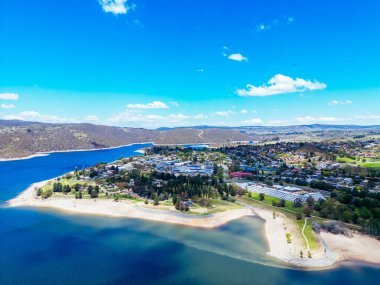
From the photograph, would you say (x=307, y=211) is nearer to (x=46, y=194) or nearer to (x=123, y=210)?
(x=123, y=210)

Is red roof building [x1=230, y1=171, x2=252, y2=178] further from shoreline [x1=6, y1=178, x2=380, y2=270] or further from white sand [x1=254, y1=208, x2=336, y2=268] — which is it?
white sand [x1=254, y1=208, x2=336, y2=268]

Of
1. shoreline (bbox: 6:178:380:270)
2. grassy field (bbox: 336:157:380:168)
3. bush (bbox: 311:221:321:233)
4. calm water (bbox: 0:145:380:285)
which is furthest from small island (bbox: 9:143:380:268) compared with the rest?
grassy field (bbox: 336:157:380:168)

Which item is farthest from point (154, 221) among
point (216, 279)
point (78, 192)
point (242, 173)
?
point (242, 173)

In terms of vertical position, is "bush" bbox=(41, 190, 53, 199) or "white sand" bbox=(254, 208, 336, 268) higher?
"bush" bbox=(41, 190, 53, 199)

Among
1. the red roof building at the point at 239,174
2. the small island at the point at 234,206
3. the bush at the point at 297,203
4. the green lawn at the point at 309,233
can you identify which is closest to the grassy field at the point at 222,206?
the small island at the point at 234,206

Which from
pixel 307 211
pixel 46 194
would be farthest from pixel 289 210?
pixel 46 194

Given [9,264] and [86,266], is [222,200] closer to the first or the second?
[86,266]
